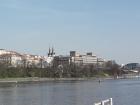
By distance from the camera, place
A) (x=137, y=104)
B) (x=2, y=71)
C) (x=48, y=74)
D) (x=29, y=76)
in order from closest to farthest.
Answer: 1. (x=137, y=104)
2. (x=2, y=71)
3. (x=29, y=76)
4. (x=48, y=74)

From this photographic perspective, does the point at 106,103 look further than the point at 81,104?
No

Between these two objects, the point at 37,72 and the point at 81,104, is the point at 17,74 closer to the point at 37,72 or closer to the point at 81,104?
the point at 37,72

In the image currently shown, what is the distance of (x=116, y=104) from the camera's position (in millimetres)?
Result: 43281

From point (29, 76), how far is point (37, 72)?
8.81m

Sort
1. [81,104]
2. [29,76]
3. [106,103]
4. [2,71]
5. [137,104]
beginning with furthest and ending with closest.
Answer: [29,76] < [2,71] < [81,104] < [137,104] < [106,103]

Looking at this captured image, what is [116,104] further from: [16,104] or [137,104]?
[16,104]

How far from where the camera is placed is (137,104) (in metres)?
42.3

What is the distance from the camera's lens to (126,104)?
43.1 metres

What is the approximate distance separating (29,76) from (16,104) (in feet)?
452

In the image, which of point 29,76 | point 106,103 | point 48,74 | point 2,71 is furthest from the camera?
point 48,74

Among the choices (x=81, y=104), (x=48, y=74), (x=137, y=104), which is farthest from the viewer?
(x=48, y=74)

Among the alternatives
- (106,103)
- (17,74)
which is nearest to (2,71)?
(17,74)

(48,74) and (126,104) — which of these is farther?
(48,74)

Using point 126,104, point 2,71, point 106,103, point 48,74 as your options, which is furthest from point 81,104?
point 48,74
